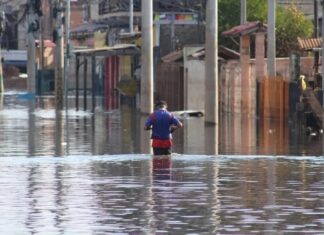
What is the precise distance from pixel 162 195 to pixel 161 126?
760cm

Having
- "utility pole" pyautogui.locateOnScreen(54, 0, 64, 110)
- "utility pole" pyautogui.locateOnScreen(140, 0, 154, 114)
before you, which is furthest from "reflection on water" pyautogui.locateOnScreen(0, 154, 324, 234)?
"utility pole" pyautogui.locateOnScreen(54, 0, 64, 110)

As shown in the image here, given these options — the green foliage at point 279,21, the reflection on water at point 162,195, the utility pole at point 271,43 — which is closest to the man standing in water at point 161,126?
the reflection on water at point 162,195

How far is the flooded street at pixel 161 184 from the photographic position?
16.4 meters

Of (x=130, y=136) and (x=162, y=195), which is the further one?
(x=130, y=136)

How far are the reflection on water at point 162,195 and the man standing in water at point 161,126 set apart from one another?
0.35 m

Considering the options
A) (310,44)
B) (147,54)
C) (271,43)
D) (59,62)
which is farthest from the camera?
(59,62)

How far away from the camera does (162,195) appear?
19984 millimetres

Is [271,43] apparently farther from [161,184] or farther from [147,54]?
[161,184]

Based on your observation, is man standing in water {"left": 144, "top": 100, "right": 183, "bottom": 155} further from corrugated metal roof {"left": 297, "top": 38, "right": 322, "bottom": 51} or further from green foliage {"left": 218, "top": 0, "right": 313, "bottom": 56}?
green foliage {"left": 218, "top": 0, "right": 313, "bottom": 56}

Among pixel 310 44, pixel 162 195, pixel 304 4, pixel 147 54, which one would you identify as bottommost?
pixel 162 195

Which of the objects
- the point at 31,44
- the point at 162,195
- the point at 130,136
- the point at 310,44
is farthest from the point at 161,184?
the point at 31,44

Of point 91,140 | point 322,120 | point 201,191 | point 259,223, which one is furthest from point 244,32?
point 259,223

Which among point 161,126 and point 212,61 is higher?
point 212,61

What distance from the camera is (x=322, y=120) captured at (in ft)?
135
